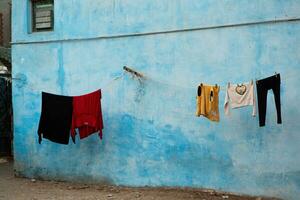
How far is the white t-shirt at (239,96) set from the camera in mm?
7855

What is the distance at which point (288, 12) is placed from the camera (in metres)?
7.86

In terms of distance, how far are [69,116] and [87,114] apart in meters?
0.39

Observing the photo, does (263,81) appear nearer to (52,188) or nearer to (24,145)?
(52,188)

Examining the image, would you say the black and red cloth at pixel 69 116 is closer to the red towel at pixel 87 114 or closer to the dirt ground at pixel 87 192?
the red towel at pixel 87 114

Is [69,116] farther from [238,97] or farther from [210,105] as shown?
[238,97]

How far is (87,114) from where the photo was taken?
947cm

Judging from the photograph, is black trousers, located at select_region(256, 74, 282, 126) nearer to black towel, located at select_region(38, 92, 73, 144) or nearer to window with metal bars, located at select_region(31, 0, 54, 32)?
black towel, located at select_region(38, 92, 73, 144)

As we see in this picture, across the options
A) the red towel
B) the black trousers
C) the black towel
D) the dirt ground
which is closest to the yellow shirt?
the black trousers

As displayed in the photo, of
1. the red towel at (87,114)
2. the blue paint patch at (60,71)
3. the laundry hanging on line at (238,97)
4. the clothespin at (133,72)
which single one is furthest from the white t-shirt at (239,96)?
the blue paint patch at (60,71)

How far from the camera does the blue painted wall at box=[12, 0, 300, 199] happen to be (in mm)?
8008

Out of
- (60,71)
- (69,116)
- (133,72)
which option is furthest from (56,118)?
(133,72)

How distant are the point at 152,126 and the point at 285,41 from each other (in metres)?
2.84

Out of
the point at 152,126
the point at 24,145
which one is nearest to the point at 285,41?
the point at 152,126

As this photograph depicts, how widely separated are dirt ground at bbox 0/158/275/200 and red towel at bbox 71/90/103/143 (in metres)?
1.07
